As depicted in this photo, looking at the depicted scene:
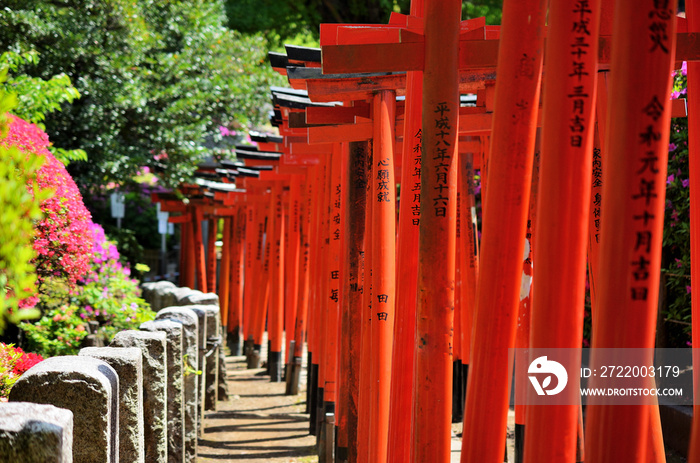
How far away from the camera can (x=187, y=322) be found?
660 cm

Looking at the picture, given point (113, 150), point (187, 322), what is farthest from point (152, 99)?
point (187, 322)

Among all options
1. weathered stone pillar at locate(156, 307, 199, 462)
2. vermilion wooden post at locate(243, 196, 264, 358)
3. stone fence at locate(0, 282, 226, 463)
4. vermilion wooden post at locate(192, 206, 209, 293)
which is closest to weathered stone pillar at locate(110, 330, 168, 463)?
stone fence at locate(0, 282, 226, 463)

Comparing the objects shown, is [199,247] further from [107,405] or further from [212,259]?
[107,405]

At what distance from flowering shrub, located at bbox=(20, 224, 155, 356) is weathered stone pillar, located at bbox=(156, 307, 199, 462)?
1.14 metres

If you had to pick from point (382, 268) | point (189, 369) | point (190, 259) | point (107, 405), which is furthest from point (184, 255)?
point (107, 405)

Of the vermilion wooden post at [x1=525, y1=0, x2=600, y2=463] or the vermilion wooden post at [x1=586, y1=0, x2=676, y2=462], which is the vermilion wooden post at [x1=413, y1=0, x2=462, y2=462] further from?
the vermilion wooden post at [x1=586, y1=0, x2=676, y2=462]

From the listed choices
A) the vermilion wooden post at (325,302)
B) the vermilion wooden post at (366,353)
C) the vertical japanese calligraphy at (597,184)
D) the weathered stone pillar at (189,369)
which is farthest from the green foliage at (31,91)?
the vertical japanese calligraphy at (597,184)

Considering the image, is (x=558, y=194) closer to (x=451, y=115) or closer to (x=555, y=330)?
(x=555, y=330)

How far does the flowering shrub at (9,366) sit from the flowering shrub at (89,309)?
2036 millimetres

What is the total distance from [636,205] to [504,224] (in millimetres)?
675

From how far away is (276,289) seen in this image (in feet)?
39.8

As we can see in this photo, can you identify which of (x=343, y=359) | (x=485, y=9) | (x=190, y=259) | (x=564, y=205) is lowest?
(x=190, y=259)

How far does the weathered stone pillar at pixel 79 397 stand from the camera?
3299 millimetres

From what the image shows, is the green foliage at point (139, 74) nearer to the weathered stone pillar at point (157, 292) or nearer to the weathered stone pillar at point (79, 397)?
the weathered stone pillar at point (157, 292)
